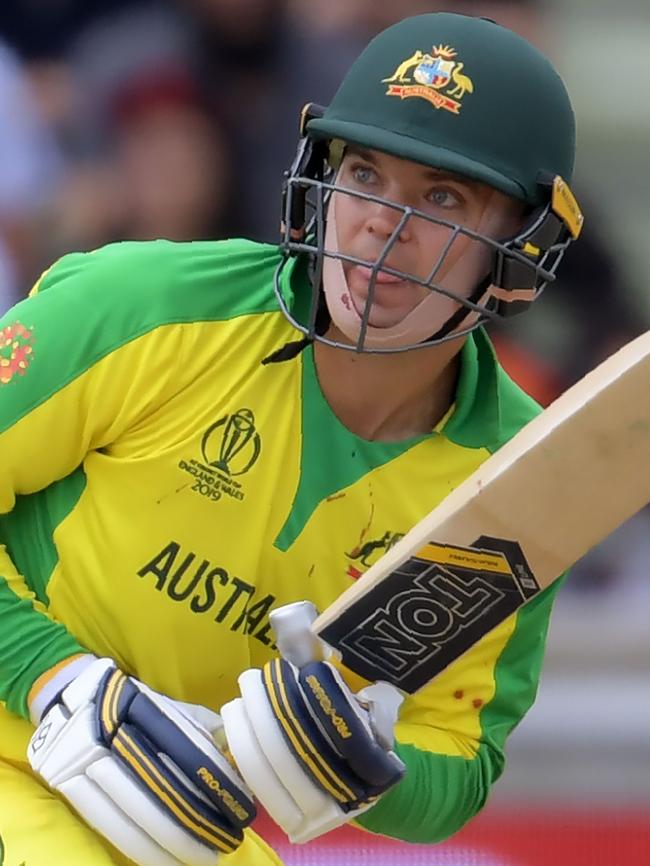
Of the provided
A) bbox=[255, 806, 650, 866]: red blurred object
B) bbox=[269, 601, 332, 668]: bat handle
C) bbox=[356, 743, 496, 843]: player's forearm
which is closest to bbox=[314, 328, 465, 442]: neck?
bbox=[269, 601, 332, 668]: bat handle

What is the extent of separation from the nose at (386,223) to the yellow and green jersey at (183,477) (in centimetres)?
17

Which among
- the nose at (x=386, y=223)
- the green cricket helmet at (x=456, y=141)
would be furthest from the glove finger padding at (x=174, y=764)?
the nose at (x=386, y=223)

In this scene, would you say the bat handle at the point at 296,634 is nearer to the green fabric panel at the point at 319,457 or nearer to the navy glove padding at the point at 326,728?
the navy glove padding at the point at 326,728

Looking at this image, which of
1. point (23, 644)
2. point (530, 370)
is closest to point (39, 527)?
point (23, 644)

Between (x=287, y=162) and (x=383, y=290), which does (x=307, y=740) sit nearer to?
(x=383, y=290)

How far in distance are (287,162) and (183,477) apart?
189 cm

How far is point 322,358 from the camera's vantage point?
5.86ft

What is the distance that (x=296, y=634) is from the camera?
5.20 feet

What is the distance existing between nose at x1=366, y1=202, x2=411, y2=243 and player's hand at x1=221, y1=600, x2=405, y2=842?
1.65 ft

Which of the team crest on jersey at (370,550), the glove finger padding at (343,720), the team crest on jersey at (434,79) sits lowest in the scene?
the glove finger padding at (343,720)

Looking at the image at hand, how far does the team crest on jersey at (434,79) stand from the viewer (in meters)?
1.70

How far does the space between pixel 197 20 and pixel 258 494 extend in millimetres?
2030

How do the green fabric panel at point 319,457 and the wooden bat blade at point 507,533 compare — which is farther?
the green fabric panel at point 319,457

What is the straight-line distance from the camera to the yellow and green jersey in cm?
168
